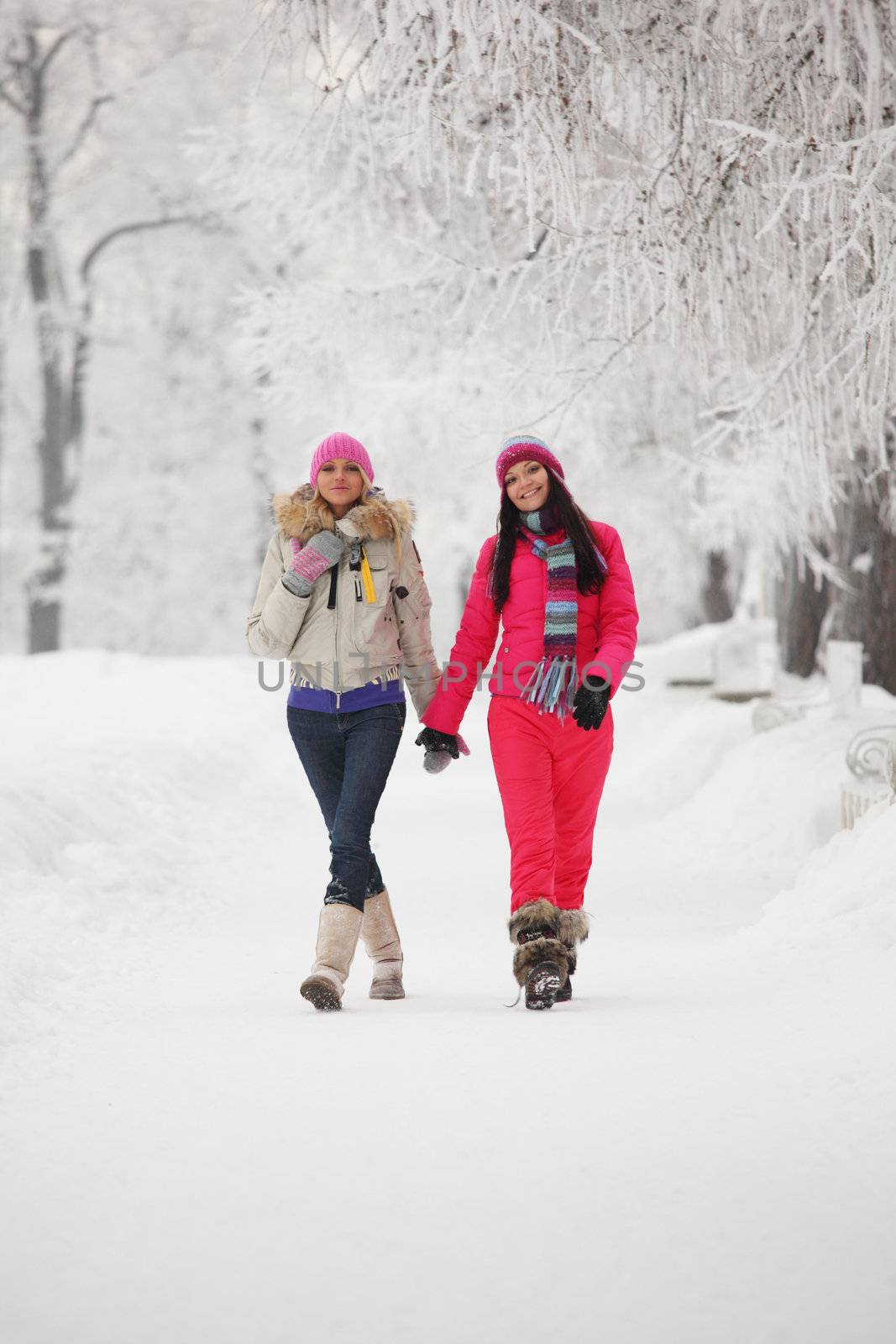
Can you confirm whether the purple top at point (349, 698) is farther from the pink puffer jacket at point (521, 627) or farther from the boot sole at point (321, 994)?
the boot sole at point (321, 994)

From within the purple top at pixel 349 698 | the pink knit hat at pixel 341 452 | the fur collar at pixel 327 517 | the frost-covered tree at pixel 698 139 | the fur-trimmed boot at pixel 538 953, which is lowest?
the fur-trimmed boot at pixel 538 953

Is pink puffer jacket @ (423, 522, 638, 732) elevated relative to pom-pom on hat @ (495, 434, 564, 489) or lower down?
lower down

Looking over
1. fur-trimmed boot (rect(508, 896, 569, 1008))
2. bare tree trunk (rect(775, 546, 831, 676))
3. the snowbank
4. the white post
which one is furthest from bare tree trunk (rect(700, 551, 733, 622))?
fur-trimmed boot (rect(508, 896, 569, 1008))

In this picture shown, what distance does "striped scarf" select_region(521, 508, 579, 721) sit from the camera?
196 inches

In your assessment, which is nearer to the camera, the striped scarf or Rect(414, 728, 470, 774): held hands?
the striped scarf

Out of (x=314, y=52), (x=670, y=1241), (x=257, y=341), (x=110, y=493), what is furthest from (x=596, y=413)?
(x=110, y=493)

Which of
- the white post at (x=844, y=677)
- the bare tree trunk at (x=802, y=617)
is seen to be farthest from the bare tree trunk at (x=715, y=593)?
the white post at (x=844, y=677)

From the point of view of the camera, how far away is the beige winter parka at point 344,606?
5.02 meters

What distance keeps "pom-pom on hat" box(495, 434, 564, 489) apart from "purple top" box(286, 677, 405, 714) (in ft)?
2.88

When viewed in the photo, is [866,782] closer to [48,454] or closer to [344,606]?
[344,606]

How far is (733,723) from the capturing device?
1322cm

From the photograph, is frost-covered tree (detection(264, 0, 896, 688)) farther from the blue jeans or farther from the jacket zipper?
the blue jeans

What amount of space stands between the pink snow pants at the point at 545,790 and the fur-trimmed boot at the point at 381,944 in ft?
1.75

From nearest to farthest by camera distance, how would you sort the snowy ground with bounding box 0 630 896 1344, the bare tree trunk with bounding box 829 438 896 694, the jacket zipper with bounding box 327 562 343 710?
the snowy ground with bounding box 0 630 896 1344, the jacket zipper with bounding box 327 562 343 710, the bare tree trunk with bounding box 829 438 896 694
